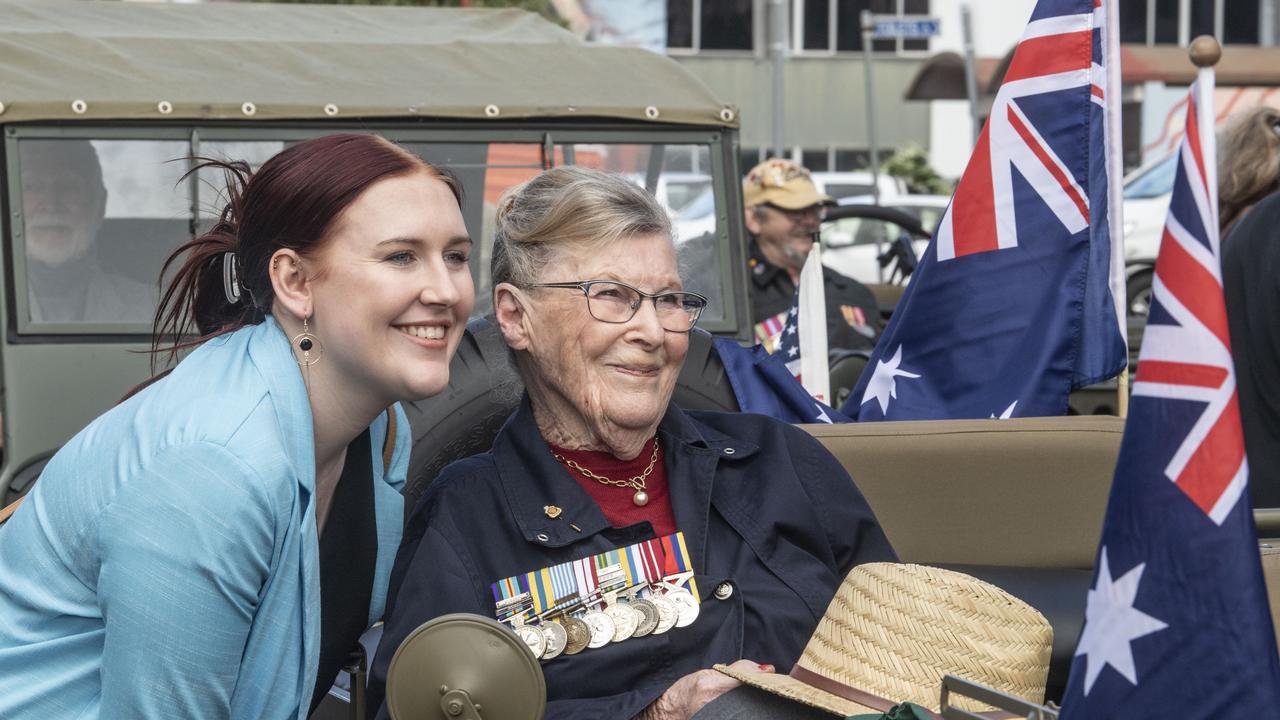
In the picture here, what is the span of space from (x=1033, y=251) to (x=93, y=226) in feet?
11.3

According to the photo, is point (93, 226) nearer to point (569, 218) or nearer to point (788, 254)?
point (569, 218)

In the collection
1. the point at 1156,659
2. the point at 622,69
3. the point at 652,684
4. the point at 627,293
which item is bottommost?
the point at 652,684

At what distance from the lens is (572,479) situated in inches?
110

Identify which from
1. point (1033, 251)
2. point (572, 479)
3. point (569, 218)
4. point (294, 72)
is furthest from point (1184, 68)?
point (572, 479)

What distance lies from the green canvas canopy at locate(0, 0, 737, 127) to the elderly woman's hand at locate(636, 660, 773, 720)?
3468 mm

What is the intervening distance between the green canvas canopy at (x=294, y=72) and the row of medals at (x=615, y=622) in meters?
3.25

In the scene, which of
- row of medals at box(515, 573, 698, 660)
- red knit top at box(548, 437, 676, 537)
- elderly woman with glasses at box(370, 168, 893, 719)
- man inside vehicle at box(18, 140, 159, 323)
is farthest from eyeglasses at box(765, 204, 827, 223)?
row of medals at box(515, 573, 698, 660)

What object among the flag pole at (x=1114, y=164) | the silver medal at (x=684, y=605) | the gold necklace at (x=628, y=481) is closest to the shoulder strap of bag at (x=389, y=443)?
the gold necklace at (x=628, y=481)

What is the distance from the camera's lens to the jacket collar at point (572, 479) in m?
2.71

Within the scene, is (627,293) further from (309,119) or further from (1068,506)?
(309,119)

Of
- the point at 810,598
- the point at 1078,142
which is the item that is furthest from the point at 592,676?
the point at 1078,142

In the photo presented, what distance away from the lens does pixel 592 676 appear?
2.61m

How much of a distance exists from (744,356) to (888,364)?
1.21ft

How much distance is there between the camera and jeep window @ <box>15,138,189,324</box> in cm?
541
